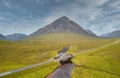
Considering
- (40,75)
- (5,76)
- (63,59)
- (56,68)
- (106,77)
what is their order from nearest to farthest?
1. (5,76)
2. (40,75)
3. (106,77)
4. (56,68)
5. (63,59)

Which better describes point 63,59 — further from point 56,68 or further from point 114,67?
point 114,67

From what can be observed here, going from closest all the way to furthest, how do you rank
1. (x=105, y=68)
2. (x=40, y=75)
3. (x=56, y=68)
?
(x=40, y=75), (x=56, y=68), (x=105, y=68)

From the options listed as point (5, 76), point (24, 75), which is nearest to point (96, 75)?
point (24, 75)

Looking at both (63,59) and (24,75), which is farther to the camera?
(63,59)

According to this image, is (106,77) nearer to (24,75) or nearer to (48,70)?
(48,70)

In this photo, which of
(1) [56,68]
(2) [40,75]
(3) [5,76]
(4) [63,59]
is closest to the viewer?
(3) [5,76]

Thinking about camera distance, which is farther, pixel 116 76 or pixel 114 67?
pixel 114 67

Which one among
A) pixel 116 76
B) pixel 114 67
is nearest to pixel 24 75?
pixel 116 76

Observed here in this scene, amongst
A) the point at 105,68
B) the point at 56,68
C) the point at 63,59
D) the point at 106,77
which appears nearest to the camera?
the point at 106,77

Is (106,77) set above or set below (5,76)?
below
